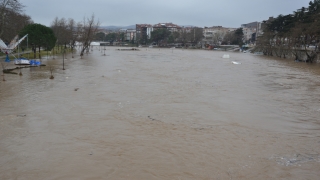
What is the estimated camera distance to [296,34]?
148 ft

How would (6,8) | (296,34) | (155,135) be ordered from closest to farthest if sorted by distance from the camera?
(155,135) → (6,8) → (296,34)

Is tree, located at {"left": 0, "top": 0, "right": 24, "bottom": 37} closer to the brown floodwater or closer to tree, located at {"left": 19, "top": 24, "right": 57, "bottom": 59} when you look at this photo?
tree, located at {"left": 19, "top": 24, "right": 57, "bottom": 59}

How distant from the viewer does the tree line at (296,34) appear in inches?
1683

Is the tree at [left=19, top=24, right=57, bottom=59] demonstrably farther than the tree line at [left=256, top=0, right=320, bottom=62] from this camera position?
No

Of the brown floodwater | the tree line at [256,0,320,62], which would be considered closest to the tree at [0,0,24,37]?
the brown floodwater

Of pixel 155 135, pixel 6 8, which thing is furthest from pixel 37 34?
pixel 155 135

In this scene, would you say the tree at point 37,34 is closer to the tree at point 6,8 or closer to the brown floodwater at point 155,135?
the tree at point 6,8


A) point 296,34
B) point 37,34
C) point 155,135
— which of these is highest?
point 296,34

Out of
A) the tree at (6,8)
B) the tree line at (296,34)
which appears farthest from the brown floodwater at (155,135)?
the tree line at (296,34)

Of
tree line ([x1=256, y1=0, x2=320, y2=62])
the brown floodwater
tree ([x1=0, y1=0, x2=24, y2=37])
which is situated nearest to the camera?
the brown floodwater

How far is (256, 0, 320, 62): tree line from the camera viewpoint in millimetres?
42750

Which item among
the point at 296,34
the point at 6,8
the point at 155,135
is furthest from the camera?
the point at 296,34

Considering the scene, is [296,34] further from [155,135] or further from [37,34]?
[155,135]

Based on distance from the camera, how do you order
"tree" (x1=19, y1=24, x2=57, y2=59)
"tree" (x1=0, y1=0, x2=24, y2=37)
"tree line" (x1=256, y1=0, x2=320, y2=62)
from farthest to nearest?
"tree line" (x1=256, y1=0, x2=320, y2=62)
"tree" (x1=19, y1=24, x2=57, y2=59)
"tree" (x1=0, y1=0, x2=24, y2=37)
